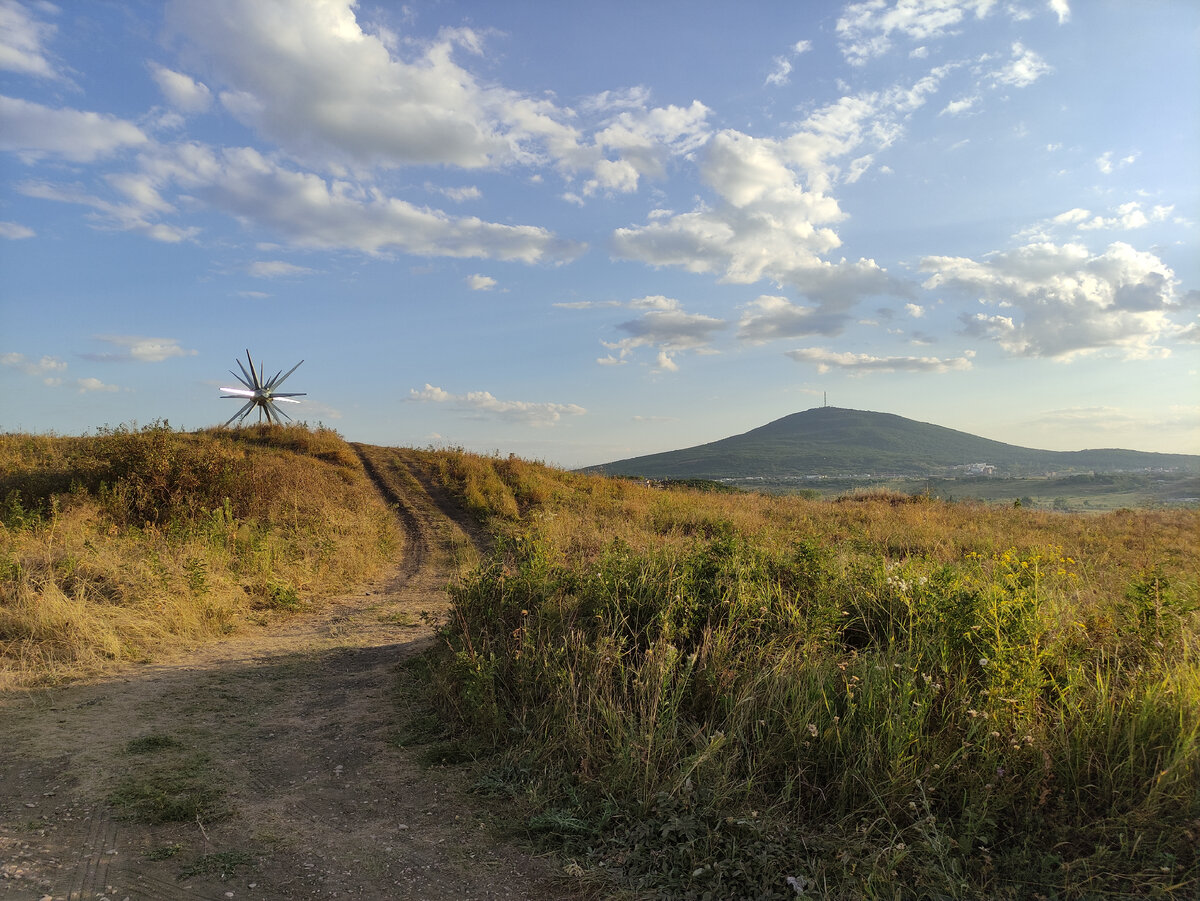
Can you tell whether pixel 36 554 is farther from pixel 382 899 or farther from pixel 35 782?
pixel 382 899

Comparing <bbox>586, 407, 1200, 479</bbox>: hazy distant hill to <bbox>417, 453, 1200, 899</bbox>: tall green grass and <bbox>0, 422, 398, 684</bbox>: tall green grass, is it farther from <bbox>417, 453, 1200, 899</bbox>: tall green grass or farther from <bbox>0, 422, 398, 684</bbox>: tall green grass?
<bbox>417, 453, 1200, 899</bbox>: tall green grass

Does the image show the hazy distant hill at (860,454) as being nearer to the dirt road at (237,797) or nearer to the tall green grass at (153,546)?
the tall green grass at (153,546)

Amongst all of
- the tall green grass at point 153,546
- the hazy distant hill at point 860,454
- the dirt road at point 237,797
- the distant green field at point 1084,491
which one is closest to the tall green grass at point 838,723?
the dirt road at point 237,797

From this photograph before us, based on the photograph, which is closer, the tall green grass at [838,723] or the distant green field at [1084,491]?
the tall green grass at [838,723]

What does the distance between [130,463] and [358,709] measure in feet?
36.1

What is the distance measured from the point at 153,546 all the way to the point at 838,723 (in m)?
10.4

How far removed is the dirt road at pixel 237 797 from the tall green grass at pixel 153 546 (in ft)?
2.96

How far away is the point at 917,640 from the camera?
4.97 m

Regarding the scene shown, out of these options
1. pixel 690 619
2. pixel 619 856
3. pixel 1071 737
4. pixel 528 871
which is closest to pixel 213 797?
pixel 528 871

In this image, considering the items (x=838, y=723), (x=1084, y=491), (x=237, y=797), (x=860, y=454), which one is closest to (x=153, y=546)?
(x=237, y=797)

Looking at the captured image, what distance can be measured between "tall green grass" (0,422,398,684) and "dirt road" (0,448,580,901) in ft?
2.96

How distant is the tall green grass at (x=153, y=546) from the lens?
24.3ft

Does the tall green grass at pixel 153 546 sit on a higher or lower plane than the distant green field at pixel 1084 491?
higher

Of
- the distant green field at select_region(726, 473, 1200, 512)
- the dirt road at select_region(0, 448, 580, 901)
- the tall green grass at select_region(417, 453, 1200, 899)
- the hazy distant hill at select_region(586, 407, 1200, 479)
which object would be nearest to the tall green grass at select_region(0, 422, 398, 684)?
the dirt road at select_region(0, 448, 580, 901)
